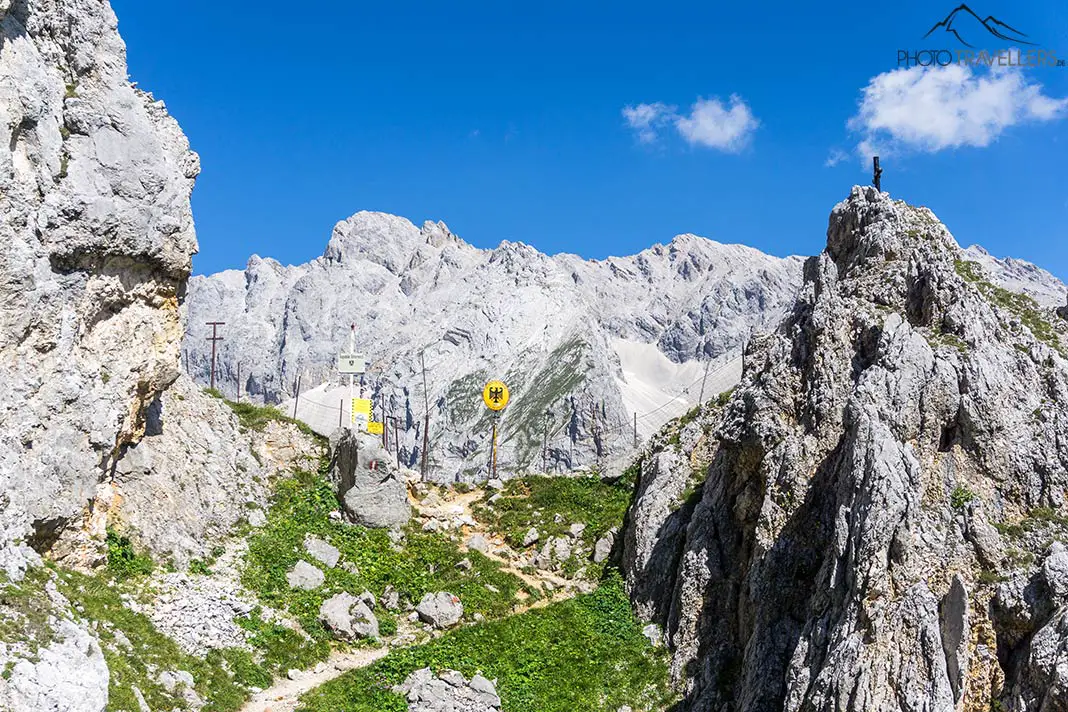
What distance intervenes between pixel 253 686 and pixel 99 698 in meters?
8.72

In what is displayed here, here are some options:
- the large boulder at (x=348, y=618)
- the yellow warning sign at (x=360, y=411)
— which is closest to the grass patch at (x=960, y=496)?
the large boulder at (x=348, y=618)

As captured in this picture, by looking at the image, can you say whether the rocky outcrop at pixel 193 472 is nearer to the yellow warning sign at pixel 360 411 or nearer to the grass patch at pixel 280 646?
the grass patch at pixel 280 646

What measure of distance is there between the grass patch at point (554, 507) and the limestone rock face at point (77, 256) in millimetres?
21370

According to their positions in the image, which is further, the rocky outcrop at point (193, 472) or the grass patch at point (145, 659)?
the rocky outcrop at point (193, 472)

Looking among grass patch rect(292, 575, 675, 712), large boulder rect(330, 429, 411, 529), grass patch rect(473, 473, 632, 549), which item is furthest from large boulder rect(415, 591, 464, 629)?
grass patch rect(473, 473, 632, 549)

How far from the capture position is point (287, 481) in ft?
146

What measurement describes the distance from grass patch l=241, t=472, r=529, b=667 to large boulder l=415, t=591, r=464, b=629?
2.10 ft

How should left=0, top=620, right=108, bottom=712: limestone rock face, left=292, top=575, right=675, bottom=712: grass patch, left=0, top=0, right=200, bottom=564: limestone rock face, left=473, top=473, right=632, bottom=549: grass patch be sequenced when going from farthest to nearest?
left=473, top=473, right=632, bottom=549: grass patch
left=292, top=575, right=675, bottom=712: grass patch
left=0, top=0, right=200, bottom=564: limestone rock face
left=0, top=620, right=108, bottom=712: limestone rock face

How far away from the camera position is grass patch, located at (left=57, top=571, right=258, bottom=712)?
24562mm

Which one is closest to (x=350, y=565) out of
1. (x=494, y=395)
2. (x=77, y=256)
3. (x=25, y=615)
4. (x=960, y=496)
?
(x=77, y=256)

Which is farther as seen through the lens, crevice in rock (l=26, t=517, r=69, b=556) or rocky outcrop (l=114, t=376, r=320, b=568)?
rocky outcrop (l=114, t=376, r=320, b=568)

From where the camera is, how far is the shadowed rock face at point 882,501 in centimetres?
1991

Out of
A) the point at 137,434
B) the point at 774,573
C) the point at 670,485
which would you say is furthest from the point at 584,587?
the point at 137,434

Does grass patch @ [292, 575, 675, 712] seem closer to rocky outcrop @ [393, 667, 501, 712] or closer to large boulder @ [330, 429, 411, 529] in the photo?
rocky outcrop @ [393, 667, 501, 712]
